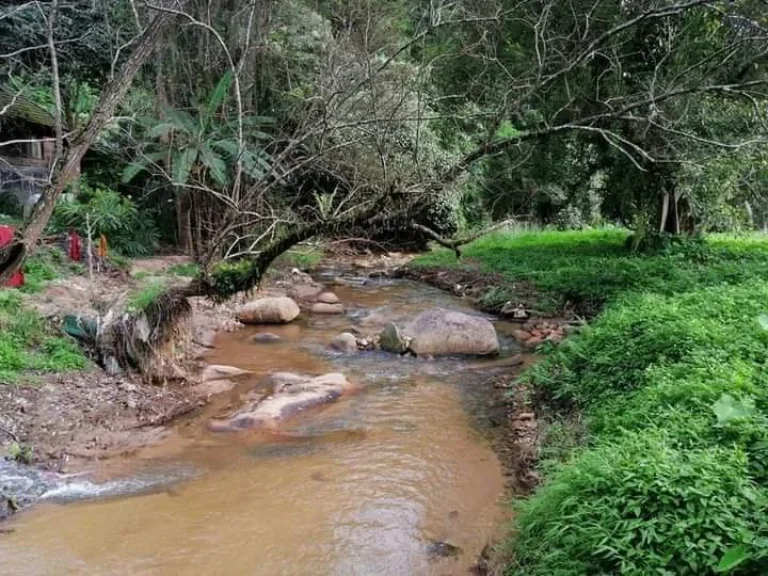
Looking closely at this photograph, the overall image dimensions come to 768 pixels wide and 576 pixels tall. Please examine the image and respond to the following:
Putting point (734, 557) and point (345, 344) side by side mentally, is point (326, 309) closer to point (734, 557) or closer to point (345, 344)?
point (345, 344)

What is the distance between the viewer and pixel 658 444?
3.64m

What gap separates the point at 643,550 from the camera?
2.93 metres

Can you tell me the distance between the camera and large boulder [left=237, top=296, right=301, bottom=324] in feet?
34.6

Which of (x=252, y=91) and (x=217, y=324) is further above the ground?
(x=252, y=91)

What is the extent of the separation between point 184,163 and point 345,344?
5.46 metres

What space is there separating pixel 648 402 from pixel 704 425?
0.65 m

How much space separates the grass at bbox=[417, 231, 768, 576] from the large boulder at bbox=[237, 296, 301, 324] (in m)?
4.92

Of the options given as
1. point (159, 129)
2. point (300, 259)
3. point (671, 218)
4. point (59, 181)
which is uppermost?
point (159, 129)

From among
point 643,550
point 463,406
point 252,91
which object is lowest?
point 463,406

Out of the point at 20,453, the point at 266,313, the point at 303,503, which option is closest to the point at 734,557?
the point at 303,503

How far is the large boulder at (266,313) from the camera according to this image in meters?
10.6

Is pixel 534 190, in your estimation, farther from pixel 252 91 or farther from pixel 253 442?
pixel 253 442

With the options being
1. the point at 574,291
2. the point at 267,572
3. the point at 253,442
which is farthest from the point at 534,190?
the point at 267,572

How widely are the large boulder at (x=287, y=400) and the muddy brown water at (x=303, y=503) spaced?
0.15 meters
